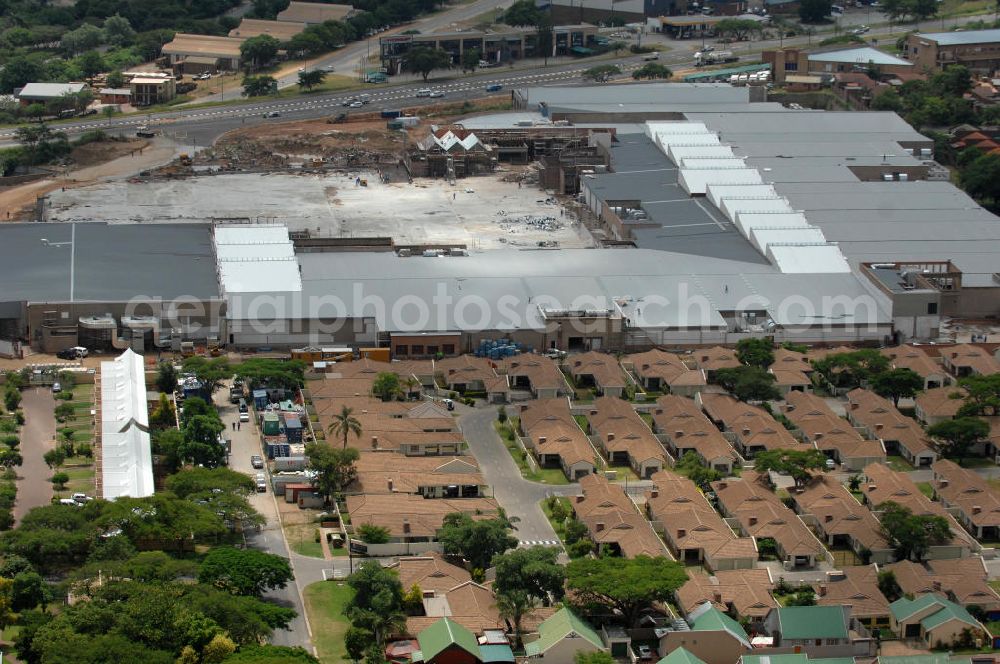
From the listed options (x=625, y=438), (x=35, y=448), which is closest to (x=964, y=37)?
(x=625, y=438)

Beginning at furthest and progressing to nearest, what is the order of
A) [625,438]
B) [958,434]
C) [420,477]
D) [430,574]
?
1. [625,438]
2. [958,434]
3. [420,477]
4. [430,574]

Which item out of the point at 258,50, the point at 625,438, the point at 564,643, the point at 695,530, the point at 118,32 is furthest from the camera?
the point at 118,32

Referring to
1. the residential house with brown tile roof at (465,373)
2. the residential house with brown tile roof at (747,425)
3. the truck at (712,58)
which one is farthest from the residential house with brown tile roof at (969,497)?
the truck at (712,58)

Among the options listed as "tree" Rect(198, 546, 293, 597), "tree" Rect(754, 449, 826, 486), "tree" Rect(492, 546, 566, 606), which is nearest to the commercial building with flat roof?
"tree" Rect(754, 449, 826, 486)

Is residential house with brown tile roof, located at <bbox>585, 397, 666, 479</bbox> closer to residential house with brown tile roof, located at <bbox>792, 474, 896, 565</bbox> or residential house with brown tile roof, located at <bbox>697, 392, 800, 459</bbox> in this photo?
residential house with brown tile roof, located at <bbox>697, 392, 800, 459</bbox>

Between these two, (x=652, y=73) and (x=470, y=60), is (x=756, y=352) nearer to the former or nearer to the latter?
(x=652, y=73)

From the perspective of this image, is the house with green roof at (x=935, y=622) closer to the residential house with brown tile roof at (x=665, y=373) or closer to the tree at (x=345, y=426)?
the tree at (x=345, y=426)
